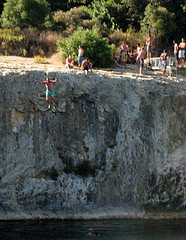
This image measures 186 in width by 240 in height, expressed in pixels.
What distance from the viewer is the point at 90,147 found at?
2470 cm

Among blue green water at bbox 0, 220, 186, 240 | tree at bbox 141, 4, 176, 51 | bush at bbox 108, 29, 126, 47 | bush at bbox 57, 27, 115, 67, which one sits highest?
tree at bbox 141, 4, 176, 51

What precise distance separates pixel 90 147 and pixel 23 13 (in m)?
15.0

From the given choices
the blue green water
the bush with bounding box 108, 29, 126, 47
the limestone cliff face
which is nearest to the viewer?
the blue green water

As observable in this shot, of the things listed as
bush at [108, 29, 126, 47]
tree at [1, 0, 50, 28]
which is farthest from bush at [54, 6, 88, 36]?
bush at [108, 29, 126, 47]

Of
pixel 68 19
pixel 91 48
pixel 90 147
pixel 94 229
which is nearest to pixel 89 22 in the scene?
pixel 68 19

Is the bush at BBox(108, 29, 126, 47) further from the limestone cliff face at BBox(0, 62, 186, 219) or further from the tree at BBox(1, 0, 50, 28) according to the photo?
the limestone cliff face at BBox(0, 62, 186, 219)

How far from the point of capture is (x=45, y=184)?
23.7 metres

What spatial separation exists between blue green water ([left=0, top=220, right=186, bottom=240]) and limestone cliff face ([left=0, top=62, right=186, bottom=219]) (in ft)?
2.33

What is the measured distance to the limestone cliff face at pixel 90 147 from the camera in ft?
77.2

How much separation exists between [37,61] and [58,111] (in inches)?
288

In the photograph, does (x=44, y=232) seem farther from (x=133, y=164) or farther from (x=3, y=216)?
(x=133, y=164)

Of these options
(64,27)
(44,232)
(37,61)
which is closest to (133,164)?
(44,232)

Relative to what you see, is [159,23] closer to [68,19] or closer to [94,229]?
[68,19]

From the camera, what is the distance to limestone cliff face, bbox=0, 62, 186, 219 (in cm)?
2353
